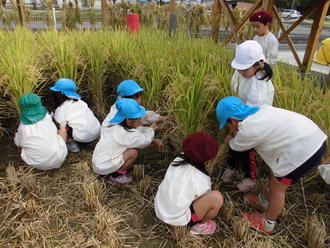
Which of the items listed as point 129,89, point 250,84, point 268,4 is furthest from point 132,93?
point 268,4

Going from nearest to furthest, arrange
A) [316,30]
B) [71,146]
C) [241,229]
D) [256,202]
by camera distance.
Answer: [241,229], [256,202], [71,146], [316,30]

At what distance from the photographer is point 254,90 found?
6.30 ft

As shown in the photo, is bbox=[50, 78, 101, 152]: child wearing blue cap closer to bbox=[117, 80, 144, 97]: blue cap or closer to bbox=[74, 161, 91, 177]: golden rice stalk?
bbox=[74, 161, 91, 177]: golden rice stalk

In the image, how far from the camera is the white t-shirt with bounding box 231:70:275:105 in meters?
1.92

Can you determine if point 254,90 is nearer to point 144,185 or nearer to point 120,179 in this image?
point 144,185

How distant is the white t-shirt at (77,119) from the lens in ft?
8.10

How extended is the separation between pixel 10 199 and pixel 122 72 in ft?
5.58

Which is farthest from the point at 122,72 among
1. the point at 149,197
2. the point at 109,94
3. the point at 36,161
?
the point at 149,197

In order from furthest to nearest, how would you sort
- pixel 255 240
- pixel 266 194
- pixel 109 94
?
pixel 109 94 → pixel 266 194 → pixel 255 240

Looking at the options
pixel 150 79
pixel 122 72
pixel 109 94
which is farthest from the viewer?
pixel 109 94

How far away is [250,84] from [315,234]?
104 cm

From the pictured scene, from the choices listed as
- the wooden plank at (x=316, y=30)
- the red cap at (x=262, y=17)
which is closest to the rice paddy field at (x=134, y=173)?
the red cap at (x=262, y=17)

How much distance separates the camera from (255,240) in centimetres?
163

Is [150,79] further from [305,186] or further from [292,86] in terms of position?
[305,186]
